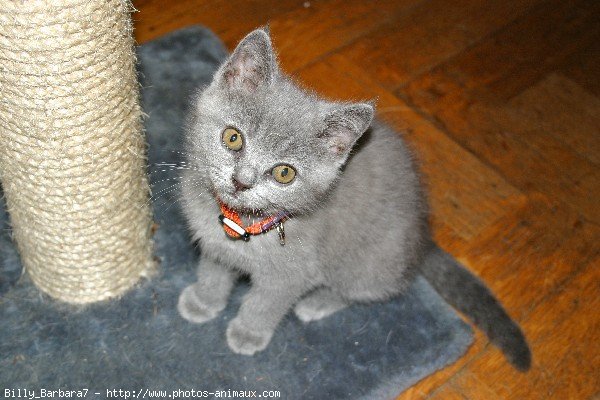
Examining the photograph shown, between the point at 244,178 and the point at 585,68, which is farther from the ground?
the point at 244,178

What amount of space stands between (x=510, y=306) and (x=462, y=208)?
0.89 feet

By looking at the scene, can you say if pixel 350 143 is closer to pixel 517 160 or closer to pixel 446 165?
pixel 446 165

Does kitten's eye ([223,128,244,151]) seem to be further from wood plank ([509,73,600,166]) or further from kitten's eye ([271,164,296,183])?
wood plank ([509,73,600,166])

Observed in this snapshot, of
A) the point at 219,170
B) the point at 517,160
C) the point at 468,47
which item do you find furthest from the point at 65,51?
the point at 468,47

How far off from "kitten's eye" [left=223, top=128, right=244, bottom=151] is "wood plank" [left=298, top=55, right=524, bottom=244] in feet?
1.99

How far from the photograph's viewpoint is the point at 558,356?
4.60 ft

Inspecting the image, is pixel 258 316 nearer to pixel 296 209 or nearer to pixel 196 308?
pixel 196 308

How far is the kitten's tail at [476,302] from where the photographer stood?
4.27 feet

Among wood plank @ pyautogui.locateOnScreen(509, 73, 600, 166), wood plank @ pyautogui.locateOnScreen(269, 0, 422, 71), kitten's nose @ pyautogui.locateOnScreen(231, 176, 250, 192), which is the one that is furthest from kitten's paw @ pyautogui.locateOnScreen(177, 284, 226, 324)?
wood plank @ pyautogui.locateOnScreen(509, 73, 600, 166)

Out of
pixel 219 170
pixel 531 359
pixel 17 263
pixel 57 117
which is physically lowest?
pixel 531 359

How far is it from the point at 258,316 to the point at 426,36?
109cm

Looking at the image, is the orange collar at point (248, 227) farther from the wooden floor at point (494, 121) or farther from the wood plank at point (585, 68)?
the wood plank at point (585, 68)

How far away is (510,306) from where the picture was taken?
1.46 m

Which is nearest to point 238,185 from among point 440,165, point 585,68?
point 440,165
